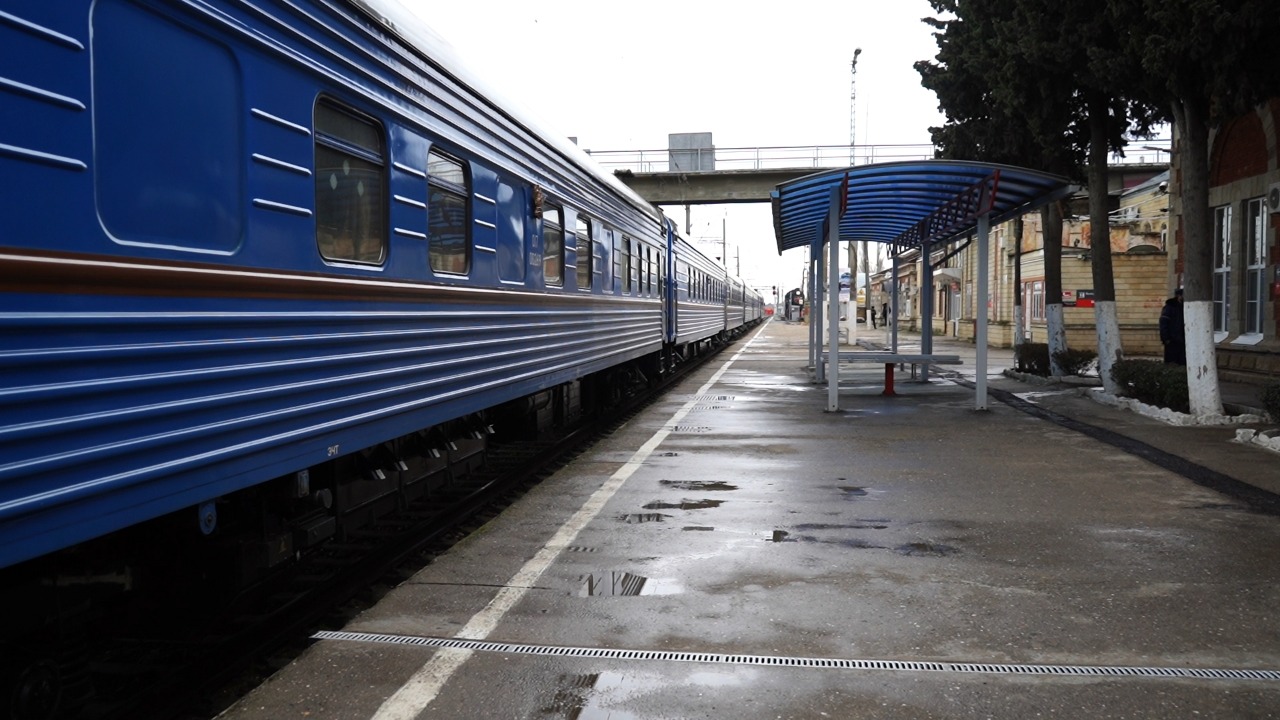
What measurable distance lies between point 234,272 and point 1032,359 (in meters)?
18.0

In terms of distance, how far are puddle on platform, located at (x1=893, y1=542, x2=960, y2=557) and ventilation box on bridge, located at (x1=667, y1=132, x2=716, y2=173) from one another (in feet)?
89.1

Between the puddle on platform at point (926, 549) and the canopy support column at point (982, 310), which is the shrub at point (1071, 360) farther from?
the puddle on platform at point (926, 549)

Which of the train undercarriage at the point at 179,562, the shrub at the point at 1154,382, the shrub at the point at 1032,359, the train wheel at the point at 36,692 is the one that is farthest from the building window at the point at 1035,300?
the train wheel at the point at 36,692

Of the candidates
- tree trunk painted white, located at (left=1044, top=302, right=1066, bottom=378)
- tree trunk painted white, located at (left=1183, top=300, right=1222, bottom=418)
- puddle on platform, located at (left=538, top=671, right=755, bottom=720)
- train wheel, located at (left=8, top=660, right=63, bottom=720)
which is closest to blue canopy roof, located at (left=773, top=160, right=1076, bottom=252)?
tree trunk painted white, located at (left=1183, top=300, right=1222, bottom=418)

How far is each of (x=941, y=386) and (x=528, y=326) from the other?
12.4 metres

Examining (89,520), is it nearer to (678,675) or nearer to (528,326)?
(678,675)

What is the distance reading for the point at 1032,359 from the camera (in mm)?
19406

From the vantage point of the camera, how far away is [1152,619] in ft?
15.7

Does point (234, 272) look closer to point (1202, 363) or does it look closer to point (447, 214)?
point (447, 214)

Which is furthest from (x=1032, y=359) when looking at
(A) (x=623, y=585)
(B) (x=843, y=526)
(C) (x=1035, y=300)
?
(A) (x=623, y=585)

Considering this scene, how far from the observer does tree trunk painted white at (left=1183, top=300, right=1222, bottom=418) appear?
11766mm

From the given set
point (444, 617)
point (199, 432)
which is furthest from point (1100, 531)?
point (199, 432)

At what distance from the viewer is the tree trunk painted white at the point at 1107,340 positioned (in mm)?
14906

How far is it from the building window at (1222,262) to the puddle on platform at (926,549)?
13.8m
